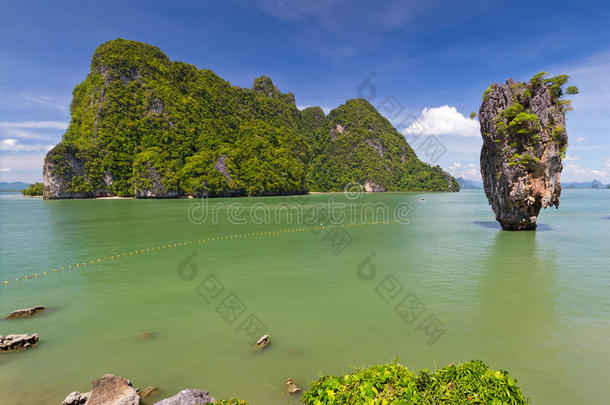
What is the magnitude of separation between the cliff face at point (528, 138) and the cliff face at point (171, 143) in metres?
98.1

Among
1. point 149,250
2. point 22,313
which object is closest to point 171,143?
point 149,250

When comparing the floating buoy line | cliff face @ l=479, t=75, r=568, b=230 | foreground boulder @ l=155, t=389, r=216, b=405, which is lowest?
the floating buoy line

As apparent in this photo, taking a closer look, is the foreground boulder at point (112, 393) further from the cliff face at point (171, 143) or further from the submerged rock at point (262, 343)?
the cliff face at point (171, 143)

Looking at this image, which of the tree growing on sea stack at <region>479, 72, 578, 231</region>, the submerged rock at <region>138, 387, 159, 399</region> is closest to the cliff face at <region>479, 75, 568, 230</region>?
the tree growing on sea stack at <region>479, 72, 578, 231</region>

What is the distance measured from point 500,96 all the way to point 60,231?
4331cm

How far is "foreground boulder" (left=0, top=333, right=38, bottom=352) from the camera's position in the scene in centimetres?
744

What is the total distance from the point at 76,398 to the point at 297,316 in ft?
18.7

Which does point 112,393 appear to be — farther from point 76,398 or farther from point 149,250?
point 149,250

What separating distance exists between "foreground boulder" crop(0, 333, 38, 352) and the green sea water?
31 cm

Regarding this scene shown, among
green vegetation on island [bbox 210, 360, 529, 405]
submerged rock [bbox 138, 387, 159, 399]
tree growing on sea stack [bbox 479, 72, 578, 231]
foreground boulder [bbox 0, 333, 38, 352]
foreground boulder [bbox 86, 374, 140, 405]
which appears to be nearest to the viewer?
green vegetation on island [bbox 210, 360, 529, 405]

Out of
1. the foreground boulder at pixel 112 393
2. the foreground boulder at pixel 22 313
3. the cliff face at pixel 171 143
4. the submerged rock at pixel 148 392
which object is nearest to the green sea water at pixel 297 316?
the submerged rock at pixel 148 392

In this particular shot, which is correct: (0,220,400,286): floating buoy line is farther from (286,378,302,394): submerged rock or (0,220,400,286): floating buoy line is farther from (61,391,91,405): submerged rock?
(286,378,302,394): submerged rock

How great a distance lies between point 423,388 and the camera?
4016 mm

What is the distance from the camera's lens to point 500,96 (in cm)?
2483
